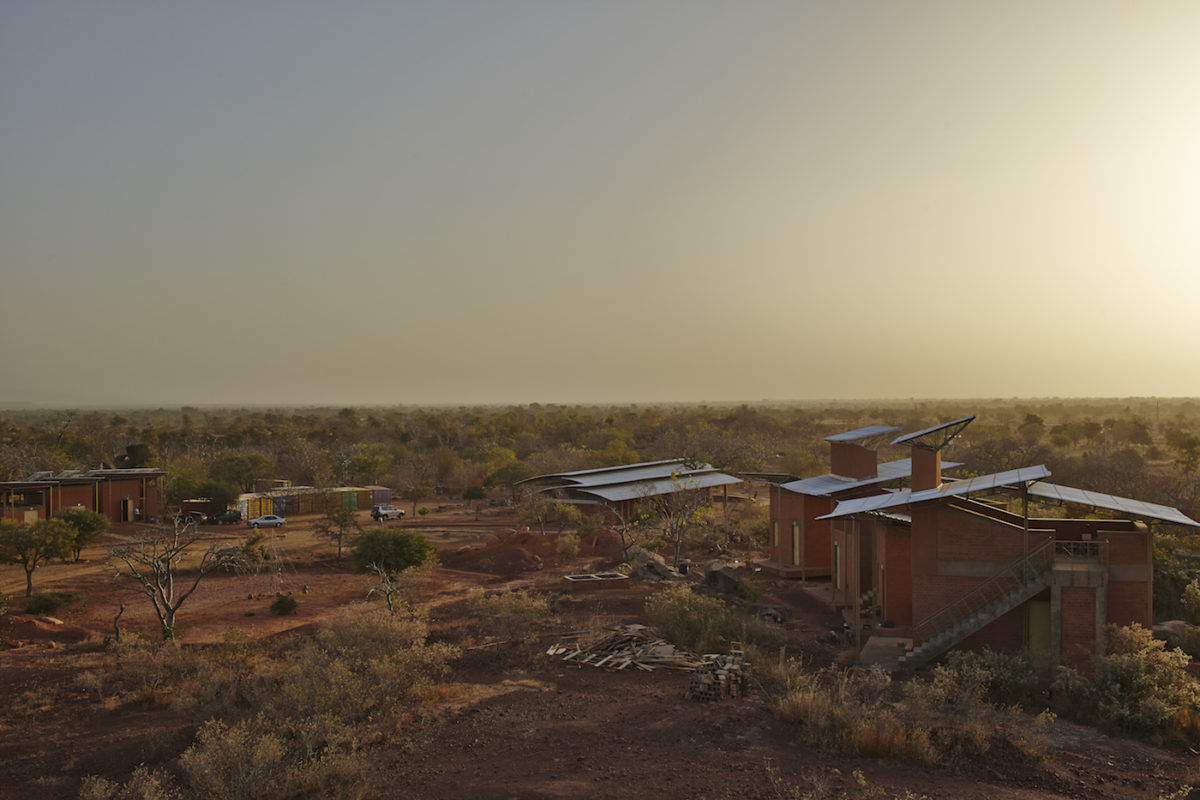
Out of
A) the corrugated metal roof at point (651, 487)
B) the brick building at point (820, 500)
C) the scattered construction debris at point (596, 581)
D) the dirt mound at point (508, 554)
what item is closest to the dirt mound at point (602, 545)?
the dirt mound at point (508, 554)

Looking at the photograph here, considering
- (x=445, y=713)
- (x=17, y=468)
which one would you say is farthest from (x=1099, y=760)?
(x=17, y=468)

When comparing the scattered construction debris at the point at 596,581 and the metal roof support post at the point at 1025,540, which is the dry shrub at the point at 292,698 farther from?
the metal roof support post at the point at 1025,540

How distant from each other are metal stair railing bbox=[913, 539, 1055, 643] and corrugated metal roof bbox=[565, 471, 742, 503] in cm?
1610

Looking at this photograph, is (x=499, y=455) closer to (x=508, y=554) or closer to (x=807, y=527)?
(x=508, y=554)

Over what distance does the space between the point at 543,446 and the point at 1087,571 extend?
57.2 metres

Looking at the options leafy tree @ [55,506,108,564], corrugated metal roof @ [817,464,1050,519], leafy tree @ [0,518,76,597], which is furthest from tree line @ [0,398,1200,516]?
corrugated metal roof @ [817,464,1050,519]

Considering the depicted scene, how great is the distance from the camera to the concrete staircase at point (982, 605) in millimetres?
16219

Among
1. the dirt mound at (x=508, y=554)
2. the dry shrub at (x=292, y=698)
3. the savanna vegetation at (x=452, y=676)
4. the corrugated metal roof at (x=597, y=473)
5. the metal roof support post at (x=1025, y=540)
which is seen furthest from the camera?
the corrugated metal roof at (x=597, y=473)

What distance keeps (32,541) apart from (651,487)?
79.6 feet

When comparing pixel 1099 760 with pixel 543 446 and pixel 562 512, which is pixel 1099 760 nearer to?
pixel 562 512

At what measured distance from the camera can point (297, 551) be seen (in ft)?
108

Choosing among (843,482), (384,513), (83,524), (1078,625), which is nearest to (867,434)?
(843,482)

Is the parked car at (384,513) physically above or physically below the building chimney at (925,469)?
below

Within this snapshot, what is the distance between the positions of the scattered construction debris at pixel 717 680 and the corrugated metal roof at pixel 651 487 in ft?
57.1
